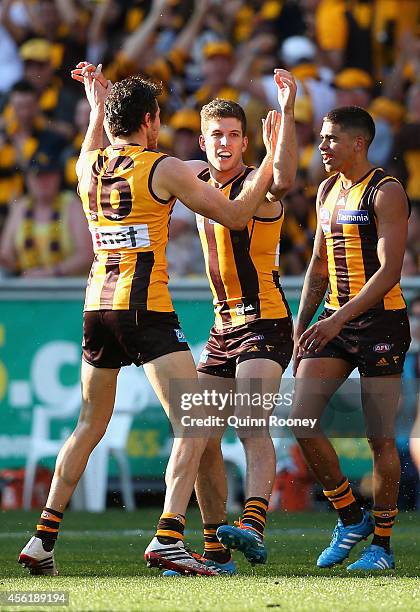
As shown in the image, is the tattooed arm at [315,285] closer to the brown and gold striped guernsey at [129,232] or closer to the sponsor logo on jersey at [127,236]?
the brown and gold striped guernsey at [129,232]

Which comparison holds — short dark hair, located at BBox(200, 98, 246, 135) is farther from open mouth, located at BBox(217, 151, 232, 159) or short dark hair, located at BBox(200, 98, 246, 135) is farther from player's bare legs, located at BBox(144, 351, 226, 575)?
player's bare legs, located at BBox(144, 351, 226, 575)

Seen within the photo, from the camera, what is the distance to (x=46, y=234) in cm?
1214

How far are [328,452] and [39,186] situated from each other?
590 cm

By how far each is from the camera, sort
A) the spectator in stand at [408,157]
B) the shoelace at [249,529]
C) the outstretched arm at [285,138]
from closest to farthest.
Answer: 1. the shoelace at [249,529]
2. the outstretched arm at [285,138]
3. the spectator in stand at [408,157]

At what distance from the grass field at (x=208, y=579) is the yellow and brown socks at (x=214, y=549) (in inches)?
5.1

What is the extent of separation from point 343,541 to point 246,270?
156 centimetres

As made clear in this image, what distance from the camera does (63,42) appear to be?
46.6ft

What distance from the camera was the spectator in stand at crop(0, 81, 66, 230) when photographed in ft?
43.7

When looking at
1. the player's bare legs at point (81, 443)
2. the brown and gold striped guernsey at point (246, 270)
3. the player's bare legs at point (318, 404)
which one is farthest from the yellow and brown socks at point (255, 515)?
the brown and gold striped guernsey at point (246, 270)

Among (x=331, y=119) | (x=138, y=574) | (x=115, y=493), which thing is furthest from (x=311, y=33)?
(x=138, y=574)

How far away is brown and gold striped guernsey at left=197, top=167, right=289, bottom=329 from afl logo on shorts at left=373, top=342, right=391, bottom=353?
526 millimetres

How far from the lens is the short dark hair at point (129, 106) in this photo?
6496mm

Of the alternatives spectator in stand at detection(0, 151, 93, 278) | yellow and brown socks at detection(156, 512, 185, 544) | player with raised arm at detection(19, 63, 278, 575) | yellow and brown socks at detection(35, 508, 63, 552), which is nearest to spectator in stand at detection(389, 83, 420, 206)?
spectator in stand at detection(0, 151, 93, 278)

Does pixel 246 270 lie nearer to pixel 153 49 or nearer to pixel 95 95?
pixel 95 95
